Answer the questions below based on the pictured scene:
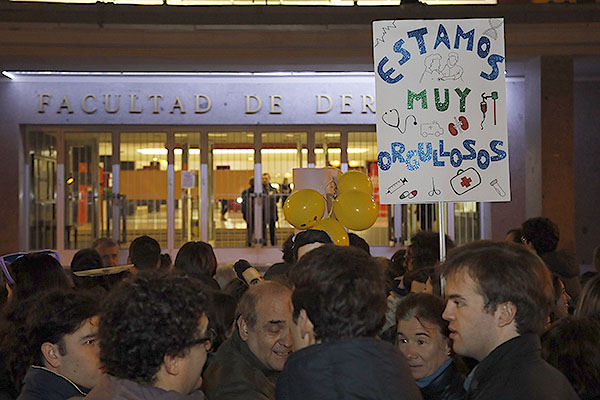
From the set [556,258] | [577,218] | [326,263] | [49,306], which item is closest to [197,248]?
[556,258]

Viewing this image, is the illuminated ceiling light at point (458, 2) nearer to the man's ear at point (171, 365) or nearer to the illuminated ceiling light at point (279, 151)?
the illuminated ceiling light at point (279, 151)

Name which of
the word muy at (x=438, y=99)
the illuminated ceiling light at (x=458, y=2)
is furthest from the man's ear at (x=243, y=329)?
the illuminated ceiling light at (x=458, y=2)

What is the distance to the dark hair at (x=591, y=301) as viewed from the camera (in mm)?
3910

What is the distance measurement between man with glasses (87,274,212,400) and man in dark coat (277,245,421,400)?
311 mm

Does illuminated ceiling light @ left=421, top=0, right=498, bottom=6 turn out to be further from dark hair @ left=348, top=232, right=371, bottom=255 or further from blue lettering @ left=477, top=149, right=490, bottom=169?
blue lettering @ left=477, top=149, right=490, bottom=169

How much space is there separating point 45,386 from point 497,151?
294cm

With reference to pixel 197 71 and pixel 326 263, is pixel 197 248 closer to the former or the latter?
pixel 326 263

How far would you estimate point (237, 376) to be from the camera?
3.16 meters

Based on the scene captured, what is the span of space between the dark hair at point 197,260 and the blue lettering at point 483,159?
2.76 metres

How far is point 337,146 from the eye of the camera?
15.0m

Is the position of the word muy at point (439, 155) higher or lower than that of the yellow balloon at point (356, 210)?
higher

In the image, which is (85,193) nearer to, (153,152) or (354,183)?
(153,152)

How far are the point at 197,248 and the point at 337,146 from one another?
8.70m

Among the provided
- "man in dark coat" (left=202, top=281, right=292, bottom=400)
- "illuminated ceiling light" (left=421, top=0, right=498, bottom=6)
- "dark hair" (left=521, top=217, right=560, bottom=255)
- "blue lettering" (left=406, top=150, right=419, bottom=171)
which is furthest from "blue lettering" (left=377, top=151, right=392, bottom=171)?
"illuminated ceiling light" (left=421, top=0, right=498, bottom=6)
